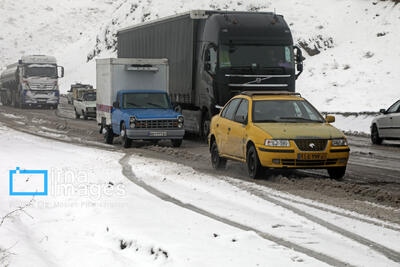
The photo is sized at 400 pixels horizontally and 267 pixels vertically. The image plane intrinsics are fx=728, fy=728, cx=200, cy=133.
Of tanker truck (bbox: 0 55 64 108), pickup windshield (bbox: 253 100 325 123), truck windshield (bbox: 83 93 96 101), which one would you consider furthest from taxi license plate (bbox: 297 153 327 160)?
tanker truck (bbox: 0 55 64 108)

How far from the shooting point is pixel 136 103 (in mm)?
21766

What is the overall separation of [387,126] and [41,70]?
32.3 metres

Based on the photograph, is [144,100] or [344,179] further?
[144,100]

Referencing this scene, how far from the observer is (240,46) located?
2081 centimetres

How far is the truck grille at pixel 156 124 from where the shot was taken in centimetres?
2059

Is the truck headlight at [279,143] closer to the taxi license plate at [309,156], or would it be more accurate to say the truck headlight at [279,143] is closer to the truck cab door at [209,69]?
the taxi license plate at [309,156]

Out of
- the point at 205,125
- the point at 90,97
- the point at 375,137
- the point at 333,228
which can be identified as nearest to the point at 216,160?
the point at 333,228

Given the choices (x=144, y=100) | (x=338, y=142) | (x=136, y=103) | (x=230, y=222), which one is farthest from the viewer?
(x=144, y=100)

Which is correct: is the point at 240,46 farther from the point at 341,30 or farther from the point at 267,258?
the point at 341,30

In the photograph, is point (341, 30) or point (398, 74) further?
point (341, 30)

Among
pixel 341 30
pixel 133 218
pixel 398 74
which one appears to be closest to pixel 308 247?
pixel 133 218

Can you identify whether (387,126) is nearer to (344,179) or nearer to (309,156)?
(344,179)

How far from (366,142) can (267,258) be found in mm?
16736

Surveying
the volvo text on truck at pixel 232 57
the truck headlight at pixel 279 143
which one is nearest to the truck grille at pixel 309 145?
the truck headlight at pixel 279 143
